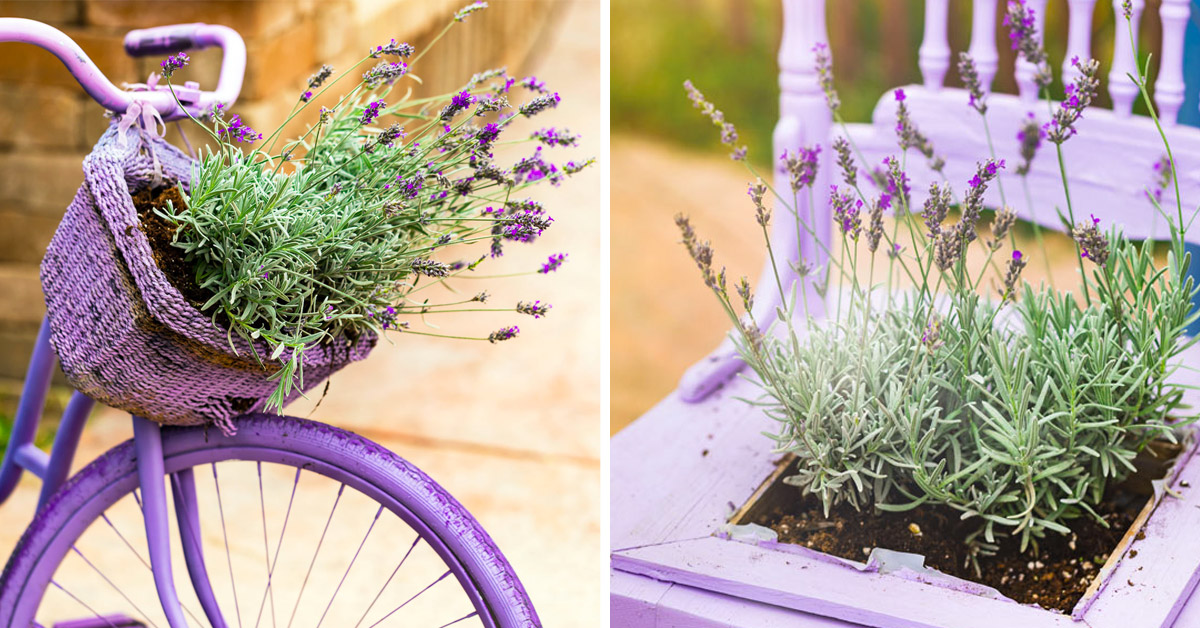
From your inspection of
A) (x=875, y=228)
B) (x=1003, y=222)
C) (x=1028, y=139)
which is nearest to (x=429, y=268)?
(x=875, y=228)

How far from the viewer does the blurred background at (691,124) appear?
251cm

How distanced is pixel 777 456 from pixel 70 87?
182 cm

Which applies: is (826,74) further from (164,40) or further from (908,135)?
(164,40)

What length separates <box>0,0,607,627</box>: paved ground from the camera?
229 cm

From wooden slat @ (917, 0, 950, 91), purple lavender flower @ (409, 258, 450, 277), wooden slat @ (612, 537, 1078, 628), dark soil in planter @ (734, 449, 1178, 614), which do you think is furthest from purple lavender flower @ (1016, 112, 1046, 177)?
purple lavender flower @ (409, 258, 450, 277)

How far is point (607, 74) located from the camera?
46.0 inches

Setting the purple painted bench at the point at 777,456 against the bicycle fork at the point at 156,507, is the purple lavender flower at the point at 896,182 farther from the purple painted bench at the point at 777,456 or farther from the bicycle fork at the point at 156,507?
the bicycle fork at the point at 156,507

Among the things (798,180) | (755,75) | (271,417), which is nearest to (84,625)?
(271,417)

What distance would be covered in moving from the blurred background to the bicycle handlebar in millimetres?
1108

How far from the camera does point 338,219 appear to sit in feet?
3.33

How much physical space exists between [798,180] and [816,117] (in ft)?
1.32

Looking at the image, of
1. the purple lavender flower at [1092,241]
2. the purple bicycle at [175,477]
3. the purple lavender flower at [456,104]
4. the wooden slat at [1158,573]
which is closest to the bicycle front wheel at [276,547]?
the purple bicycle at [175,477]

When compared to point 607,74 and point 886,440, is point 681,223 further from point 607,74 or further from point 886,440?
point 886,440

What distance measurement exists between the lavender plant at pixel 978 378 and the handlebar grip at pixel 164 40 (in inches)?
22.5
